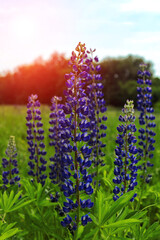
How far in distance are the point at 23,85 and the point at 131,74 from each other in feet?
59.2

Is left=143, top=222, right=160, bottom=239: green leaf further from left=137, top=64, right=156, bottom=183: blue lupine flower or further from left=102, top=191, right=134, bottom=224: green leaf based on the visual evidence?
left=137, top=64, right=156, bottom=183: blue lupine flower

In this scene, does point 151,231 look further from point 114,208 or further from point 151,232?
point 114,208

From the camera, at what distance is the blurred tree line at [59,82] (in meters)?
39.2

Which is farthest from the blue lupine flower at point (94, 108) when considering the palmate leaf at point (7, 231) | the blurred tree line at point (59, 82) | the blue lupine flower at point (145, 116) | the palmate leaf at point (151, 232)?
the blurred tree line at point (59, 82)

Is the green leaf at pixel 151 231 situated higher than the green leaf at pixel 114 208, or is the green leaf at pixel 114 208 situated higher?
the green leaf at pixel 114 208

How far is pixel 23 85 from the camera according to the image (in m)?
48.9

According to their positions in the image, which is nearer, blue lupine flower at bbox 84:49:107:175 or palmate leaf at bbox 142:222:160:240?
palmate leaf at bbox 142:222:160:240

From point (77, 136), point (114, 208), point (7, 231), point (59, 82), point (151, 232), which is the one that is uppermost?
point (59, 82)

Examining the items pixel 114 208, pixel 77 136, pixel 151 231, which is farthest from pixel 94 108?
→ pixel 114 208

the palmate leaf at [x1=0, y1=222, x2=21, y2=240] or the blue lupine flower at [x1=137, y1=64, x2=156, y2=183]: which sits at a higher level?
the blue lupine flower at [x1=137, y1=64, x2=156, y2=183]

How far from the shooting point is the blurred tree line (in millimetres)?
39188

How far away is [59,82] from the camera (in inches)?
1622

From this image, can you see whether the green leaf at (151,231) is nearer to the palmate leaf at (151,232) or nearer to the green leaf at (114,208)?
the palmate leaf at (151,232)

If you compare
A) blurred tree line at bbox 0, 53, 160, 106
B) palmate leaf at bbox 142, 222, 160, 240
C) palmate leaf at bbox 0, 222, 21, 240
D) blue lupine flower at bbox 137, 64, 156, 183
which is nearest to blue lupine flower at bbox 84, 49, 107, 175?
blue lupine flower at bbox 137, 64, 156, 183
